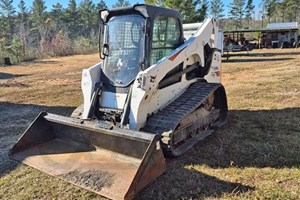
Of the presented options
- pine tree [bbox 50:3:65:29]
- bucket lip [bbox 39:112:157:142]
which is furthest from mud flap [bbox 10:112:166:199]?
pine tree [bbox 50:3:65:29]

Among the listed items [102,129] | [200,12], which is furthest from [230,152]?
[200,12]

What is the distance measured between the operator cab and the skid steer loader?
0.05 feet

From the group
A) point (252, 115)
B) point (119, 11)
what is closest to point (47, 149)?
point (119, 11)

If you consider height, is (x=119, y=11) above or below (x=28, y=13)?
below

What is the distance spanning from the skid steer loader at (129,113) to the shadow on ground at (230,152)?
0.66 ft

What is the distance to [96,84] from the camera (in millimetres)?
4836

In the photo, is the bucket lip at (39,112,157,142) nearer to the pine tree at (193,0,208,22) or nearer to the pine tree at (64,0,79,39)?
the pine tree at (193,0,208,22)

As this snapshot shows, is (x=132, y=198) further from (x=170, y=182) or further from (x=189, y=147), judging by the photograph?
(x=189, y=147)

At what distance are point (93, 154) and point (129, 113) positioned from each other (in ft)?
2.44

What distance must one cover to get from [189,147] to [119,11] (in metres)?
2.37

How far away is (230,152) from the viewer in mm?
4516

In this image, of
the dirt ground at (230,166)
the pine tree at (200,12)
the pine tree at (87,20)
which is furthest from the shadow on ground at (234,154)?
the pine tree at (87,20)

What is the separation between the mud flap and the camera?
132 inches

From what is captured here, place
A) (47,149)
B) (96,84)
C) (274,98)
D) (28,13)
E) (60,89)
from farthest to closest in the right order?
(28,13)
(60,89)
(274,98)
(96,84)
(47,149)
